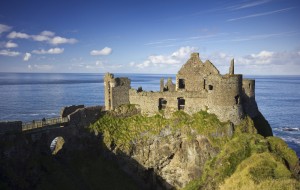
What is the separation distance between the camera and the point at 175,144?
4712 cm

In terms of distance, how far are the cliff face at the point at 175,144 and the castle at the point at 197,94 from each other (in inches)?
63.4

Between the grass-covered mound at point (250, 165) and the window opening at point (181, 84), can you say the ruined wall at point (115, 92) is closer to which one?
the window opening at point (181, 84)

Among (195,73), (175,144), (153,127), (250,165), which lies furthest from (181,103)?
(250,165)

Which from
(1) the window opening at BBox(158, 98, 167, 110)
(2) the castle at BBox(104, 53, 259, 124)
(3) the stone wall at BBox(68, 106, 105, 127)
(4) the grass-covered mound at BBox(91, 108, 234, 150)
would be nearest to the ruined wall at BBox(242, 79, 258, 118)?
(2) the castle at BBox(104, 53, 259, 124)

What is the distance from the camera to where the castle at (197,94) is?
A: 45.2 m

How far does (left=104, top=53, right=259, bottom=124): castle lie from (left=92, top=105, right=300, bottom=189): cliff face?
1.61 m

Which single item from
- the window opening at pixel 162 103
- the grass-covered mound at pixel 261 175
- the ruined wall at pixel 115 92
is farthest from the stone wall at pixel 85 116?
the grass-covered mound at pixel 261 175

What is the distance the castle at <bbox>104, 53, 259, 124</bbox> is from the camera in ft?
148

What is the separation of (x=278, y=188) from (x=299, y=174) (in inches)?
362

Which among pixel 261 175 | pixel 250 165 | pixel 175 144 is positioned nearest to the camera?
pixel 261 175

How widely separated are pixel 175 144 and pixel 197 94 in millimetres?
8477

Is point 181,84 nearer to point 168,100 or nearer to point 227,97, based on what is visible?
point 168,100

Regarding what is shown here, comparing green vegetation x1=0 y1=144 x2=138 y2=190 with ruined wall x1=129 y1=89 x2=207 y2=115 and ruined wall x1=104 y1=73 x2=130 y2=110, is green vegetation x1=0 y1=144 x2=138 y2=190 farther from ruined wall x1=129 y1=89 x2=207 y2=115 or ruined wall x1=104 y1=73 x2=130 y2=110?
ruined wall x1=129 y1=89 x2=207 y2=115

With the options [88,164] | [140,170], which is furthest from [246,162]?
[88,164]
